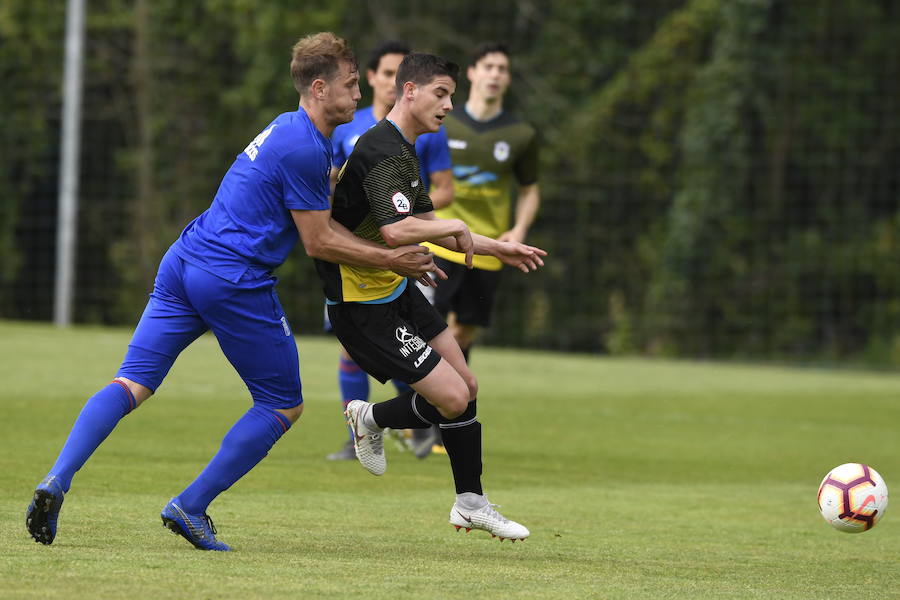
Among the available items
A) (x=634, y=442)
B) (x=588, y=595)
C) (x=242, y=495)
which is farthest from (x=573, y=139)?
(x=588, y=595)

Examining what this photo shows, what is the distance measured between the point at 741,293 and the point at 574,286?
295 centimetres

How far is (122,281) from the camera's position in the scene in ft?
84.8

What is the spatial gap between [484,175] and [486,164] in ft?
0.28

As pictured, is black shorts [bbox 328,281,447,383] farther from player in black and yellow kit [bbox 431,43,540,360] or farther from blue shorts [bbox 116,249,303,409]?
player in black and yellow kit [bbox 431,43,540,360]

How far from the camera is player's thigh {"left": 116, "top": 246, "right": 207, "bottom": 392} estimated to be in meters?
5.89

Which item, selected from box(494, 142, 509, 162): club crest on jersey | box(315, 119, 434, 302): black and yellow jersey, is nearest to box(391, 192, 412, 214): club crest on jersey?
box(315, 119, 434, 302): black and yellow jersey

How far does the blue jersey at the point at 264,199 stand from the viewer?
577 cm

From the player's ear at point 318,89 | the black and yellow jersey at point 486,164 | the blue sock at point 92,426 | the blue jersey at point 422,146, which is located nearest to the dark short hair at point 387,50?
the blue jersey at point 422,146

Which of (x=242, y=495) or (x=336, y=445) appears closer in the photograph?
(x=242, y=495)

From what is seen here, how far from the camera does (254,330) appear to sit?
5.83 metres

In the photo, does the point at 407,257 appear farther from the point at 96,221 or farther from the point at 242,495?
the point at 96,221

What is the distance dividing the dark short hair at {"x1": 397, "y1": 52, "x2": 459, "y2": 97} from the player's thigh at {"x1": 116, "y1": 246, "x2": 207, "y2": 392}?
1.26 meters

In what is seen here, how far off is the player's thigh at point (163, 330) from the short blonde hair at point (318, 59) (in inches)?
34.7

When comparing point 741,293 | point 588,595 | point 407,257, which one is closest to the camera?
point 588,595
